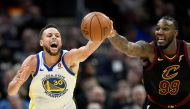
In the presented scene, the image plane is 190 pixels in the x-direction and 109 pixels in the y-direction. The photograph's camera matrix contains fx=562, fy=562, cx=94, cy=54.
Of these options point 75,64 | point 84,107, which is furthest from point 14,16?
point 75,64

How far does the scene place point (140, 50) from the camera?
8.23 m

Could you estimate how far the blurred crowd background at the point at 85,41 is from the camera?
11.7 metres

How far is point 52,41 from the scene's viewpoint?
27.4ft

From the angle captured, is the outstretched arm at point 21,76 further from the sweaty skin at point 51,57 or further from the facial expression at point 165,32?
the facial expression at point 165,32

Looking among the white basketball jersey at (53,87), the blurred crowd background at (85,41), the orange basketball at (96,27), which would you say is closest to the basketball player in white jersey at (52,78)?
the white basketball jersey at (53,87)

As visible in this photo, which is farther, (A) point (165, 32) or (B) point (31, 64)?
(B) point (31, 64)

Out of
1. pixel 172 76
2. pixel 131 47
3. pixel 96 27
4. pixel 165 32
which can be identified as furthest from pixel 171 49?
pixel 96 27

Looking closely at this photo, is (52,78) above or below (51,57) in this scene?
below

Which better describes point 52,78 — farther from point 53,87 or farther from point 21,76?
point 21,76

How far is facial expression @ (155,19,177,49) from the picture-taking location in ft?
27.0

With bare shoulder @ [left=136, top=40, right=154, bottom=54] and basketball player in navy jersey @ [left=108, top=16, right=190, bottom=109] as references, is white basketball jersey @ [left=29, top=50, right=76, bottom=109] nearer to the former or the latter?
basketball player in navy jersey @ [left=108, top=16, right=190, bottom=109]

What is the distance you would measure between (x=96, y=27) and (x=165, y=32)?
3.35 ft

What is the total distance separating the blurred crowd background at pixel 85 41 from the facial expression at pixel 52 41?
2984 millimetres

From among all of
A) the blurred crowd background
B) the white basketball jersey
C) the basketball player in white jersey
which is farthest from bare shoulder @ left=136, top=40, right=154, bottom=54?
the blurred crowd background
